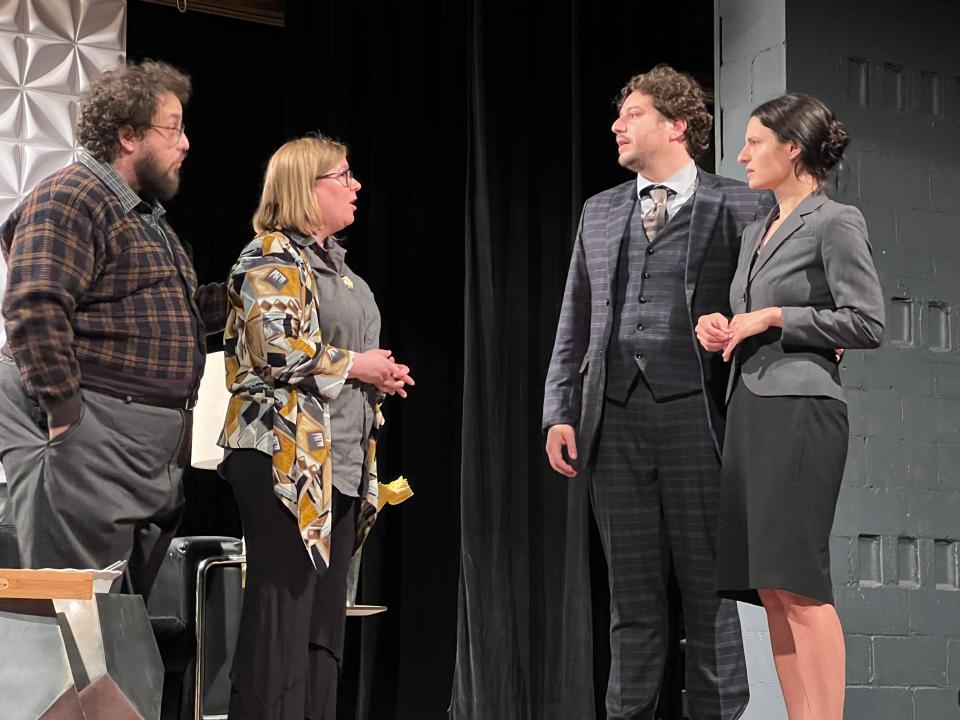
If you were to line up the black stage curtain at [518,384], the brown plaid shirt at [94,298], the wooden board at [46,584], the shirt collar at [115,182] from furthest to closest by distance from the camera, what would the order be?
the black stage curtain at [518,384] < the shirt collar at [115,182] < the brown plaid shirt at [94,298] < the wooden board at [46,584]

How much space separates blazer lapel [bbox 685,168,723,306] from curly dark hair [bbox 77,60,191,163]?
1.17 metres

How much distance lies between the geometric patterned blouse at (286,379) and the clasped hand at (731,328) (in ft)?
2.46

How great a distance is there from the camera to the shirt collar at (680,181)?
2.91 metres

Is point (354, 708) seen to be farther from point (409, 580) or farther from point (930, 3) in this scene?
point (930, 3)

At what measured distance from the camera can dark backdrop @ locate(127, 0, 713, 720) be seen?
176 inches

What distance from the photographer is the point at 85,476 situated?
2.29m

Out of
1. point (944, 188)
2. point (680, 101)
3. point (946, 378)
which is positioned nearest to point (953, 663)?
point (946, 378)

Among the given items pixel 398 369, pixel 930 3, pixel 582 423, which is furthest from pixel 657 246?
pixel 930 3

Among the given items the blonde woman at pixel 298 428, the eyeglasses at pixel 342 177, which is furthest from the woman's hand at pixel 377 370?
the eyeglasses at pixel 342 177

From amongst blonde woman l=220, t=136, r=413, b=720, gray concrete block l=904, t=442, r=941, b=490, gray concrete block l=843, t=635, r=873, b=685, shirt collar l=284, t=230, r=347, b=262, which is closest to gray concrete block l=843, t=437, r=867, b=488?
gray concrete block l=904, t=442, r=941, b=490

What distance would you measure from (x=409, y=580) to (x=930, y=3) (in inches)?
104

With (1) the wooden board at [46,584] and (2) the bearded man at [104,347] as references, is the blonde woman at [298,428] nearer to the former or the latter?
(2) the bearded man at [104,347]

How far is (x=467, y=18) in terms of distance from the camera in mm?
4797

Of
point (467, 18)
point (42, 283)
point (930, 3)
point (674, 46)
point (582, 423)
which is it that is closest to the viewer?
point (42, 283)
